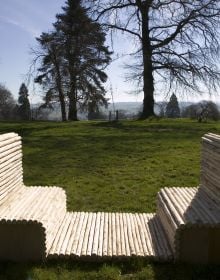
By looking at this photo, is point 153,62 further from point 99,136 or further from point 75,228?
point 75,228

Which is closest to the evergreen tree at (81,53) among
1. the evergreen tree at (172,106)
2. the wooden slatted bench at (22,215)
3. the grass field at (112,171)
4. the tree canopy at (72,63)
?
the tree canopy at (72,63)

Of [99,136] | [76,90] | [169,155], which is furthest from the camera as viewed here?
[76,90]

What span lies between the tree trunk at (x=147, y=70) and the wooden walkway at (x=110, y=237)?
1967 cm

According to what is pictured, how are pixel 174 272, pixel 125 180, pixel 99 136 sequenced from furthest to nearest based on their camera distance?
pixel 99 136 < pixel 125 180 < pixel 174 272

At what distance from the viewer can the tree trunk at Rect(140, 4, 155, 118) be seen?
27766 millimetres

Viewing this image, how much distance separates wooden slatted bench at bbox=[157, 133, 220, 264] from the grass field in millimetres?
264

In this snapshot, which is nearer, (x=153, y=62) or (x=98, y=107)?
(x=153, y=62)

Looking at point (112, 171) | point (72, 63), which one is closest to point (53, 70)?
point (72, 63)

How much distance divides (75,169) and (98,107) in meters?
30.0

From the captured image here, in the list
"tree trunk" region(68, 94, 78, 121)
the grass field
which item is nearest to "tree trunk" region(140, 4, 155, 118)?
the grass field

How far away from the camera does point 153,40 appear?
2822cm

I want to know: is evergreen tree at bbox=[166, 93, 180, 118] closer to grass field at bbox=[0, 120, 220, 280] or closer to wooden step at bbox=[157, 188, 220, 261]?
grass field at bbox=[0, 120, 220, 280]

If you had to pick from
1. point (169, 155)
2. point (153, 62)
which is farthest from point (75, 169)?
point (153, 62)

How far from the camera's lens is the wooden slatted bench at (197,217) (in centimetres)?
641
